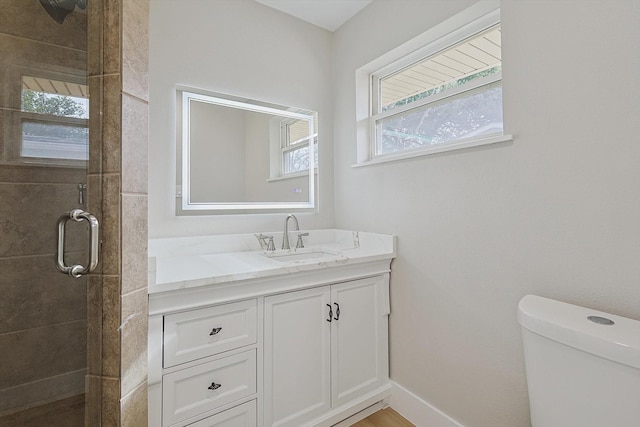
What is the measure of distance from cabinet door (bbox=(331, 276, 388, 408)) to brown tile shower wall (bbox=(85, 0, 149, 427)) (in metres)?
0.87

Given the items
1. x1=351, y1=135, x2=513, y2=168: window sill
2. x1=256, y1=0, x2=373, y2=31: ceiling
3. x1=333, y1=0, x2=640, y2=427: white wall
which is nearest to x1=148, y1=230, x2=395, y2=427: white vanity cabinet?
x1=333, y1=0, x2=640, y2=427: white wall

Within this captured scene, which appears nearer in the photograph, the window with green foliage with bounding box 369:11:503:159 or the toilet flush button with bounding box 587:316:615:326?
the toilet flush button with bounding box 587:316:615:326

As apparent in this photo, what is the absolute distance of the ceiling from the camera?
75.8 inches

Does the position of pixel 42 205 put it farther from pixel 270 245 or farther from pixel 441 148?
pixel 441 148

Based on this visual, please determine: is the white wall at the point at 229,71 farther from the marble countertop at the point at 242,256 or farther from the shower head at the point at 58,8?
the shower head at the point at 58,8

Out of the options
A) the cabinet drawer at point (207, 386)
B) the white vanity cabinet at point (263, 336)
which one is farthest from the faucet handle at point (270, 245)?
the cabinet drawer at point (207, 386)

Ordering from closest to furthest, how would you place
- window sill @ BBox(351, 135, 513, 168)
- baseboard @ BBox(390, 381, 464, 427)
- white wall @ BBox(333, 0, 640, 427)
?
white wall @ BBox(333, 0, 640, 427)
window sill @ BBox(351, 135, 513, 168)
baseboard @ BBox(390, 381, 464, 427)

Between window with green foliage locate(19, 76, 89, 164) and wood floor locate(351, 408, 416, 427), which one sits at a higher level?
window with green foliage locate(19, 76, 89, 164)

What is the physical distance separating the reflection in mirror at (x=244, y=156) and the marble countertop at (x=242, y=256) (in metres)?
0.20

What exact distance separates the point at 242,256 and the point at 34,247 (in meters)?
0.85

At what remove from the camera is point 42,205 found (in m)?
1.09

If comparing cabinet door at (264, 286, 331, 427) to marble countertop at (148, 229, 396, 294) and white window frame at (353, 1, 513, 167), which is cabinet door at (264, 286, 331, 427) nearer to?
marble countertop at (148, 229, 396, 294)

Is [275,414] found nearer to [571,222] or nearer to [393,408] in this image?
[393,408]

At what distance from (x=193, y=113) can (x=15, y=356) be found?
1330mm
